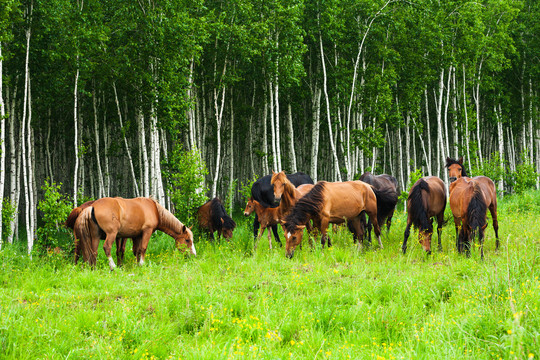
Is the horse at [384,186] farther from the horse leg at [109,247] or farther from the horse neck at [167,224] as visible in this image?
the horse leg at [109,247]

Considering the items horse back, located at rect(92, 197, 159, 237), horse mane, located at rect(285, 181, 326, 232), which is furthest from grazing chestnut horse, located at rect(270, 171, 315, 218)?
horse back, located at rect(92, 197, 159, 237)

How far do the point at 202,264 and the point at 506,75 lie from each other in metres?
34.9

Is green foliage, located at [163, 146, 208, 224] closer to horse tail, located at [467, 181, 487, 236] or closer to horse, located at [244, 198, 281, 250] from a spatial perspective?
horse, located at [244, 198, 281, 250]

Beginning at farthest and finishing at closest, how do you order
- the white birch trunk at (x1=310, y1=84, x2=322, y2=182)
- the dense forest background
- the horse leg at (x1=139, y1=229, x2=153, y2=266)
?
the white birch trunk at (x1=310, y1=84, x2=322, y2=182) < the dense forest background < the horse leg at (x1=139, y1=229, x2=153, y2=266)

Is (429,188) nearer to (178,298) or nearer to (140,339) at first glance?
(178,298)

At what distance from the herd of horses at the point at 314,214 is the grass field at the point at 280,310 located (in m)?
0.68

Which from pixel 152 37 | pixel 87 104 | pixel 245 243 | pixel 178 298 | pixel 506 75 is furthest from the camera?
pixel 506 75

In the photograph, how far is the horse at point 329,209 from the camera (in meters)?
9.39

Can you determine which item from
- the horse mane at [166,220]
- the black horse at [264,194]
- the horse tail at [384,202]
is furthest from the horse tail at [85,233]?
the horse tail at [384,202]

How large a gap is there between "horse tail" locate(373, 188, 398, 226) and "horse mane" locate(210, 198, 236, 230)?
474 centimetres

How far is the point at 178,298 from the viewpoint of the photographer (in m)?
6.00

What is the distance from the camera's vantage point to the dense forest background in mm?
14648

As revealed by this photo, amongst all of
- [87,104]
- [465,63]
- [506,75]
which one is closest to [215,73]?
[87,104]

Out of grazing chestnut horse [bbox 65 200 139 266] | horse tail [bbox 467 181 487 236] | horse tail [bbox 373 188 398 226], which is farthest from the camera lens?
horse tail [bbox 373 188 398 226]
